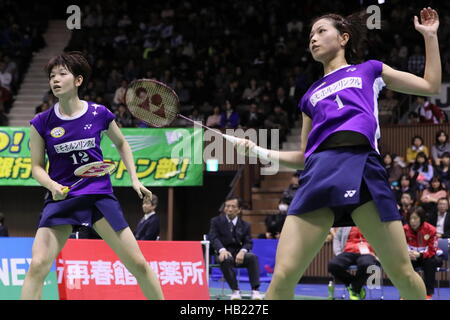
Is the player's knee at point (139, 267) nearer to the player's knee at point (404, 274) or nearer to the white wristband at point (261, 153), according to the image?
the white wristband at point (261, 153)

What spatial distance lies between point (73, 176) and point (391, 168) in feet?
32.7

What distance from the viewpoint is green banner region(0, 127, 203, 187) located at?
14.6 meters

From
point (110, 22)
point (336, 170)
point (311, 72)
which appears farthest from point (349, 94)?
point (110, 22)

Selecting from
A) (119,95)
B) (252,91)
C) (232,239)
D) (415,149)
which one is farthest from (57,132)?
(252,91)

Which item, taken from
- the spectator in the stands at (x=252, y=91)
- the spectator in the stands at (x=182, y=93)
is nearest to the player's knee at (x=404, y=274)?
the spectator in the stands at (x=252, y=91)

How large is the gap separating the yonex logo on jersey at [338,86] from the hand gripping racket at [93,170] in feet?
5.69

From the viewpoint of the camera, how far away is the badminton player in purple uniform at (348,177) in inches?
162

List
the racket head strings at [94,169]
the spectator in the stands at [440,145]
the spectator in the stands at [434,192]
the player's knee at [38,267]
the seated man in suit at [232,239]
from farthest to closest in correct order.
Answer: the spectator in the stands at [440,145], the spectator in the stands at [434,192], the seated man in suit at [232,239], the racket head strings at [94,169], the player's knee at [38,267]

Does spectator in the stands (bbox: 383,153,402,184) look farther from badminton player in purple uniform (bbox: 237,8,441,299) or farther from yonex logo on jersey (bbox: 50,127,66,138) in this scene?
badminton player in purple uniform (bbox: 237,8,441,299)

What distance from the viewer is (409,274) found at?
4.13 meters

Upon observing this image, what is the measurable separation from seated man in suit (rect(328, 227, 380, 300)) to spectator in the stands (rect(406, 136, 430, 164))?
443 centimetres

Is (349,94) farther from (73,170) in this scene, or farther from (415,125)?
(415,125)

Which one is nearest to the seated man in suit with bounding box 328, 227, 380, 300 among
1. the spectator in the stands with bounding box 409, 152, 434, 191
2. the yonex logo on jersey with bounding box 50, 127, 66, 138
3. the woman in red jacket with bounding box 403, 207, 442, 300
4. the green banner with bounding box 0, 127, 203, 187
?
the woman in red jacket with bounding box 403, 207, 442, 300

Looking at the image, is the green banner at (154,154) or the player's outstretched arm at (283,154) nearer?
the player's outstretched arm at (283,154)
